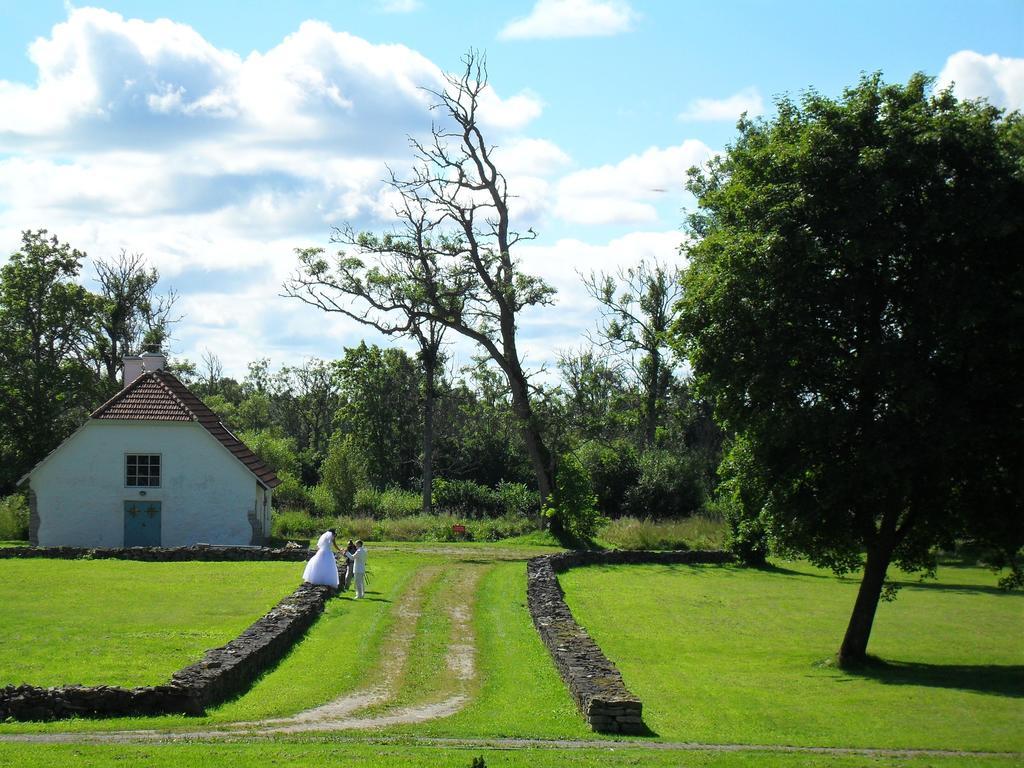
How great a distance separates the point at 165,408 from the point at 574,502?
16482 millimetres

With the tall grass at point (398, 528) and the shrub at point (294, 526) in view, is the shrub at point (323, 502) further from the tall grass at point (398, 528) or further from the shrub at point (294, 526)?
the shrub at point (294, 526)

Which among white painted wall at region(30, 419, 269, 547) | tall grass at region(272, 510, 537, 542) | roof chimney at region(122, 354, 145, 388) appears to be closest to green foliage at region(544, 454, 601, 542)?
tall grass at region(272, 510, 537, 542)

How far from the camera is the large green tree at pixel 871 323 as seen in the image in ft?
61.7

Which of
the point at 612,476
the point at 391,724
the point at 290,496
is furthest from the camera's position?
the point at 612,476

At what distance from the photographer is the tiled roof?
40656mm

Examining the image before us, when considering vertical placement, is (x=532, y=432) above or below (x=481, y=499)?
above

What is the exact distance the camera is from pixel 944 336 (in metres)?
18.8

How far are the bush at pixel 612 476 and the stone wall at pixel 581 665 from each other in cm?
2374

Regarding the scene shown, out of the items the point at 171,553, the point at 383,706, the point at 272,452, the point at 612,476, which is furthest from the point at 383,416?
the point at 383,706

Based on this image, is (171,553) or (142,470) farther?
(142,470)

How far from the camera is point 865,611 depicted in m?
21.2

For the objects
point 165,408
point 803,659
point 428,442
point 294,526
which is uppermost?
point 165,408

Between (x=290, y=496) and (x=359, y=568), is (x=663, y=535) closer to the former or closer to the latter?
(x=290, y=496)

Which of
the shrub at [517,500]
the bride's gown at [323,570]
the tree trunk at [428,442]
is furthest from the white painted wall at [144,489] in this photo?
the shrub at [517,500]
